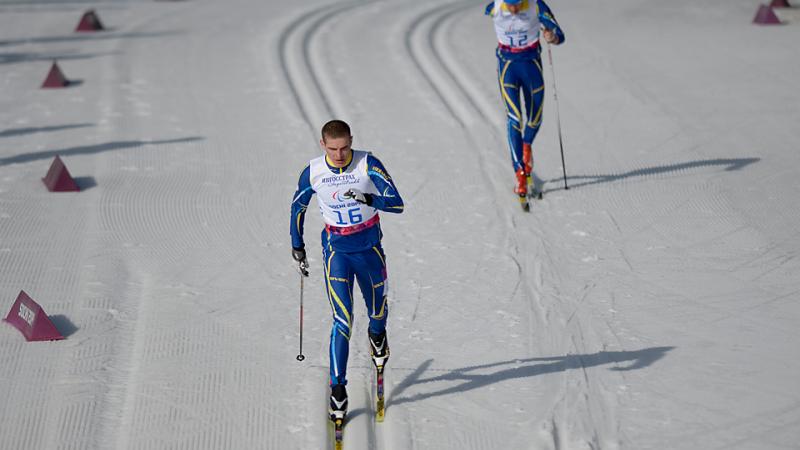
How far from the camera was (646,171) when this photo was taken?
11.6 m

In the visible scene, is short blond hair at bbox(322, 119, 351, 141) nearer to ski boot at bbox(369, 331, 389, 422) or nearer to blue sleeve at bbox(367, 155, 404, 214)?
blue sleeve at bbox(367, 155, 404, 214)

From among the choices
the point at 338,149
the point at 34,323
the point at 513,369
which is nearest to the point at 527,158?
the point at 513,369

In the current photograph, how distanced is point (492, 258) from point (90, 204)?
4388 millimetres

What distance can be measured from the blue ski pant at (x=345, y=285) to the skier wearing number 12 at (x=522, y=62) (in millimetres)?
4047

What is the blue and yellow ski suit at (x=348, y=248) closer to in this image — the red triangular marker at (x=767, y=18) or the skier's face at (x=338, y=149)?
the skier's face at (x=338, y=149)

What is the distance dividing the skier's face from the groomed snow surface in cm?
179

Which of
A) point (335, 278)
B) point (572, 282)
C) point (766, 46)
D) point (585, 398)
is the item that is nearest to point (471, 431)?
point (585, 398)

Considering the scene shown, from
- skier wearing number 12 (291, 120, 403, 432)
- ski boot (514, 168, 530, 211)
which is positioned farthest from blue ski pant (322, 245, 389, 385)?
ski boot (514, 168, 530, 211)

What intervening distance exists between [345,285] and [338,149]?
2.95 ft

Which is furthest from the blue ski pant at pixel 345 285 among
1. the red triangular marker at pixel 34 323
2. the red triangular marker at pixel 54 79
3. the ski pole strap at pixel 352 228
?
the red triangular marker at pixel 54 79

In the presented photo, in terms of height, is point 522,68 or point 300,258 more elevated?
point 300,258

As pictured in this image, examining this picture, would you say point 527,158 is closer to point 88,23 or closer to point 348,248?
point 348,248

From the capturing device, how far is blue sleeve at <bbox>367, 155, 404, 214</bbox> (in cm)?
657

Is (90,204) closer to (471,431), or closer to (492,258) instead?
(492,258)
